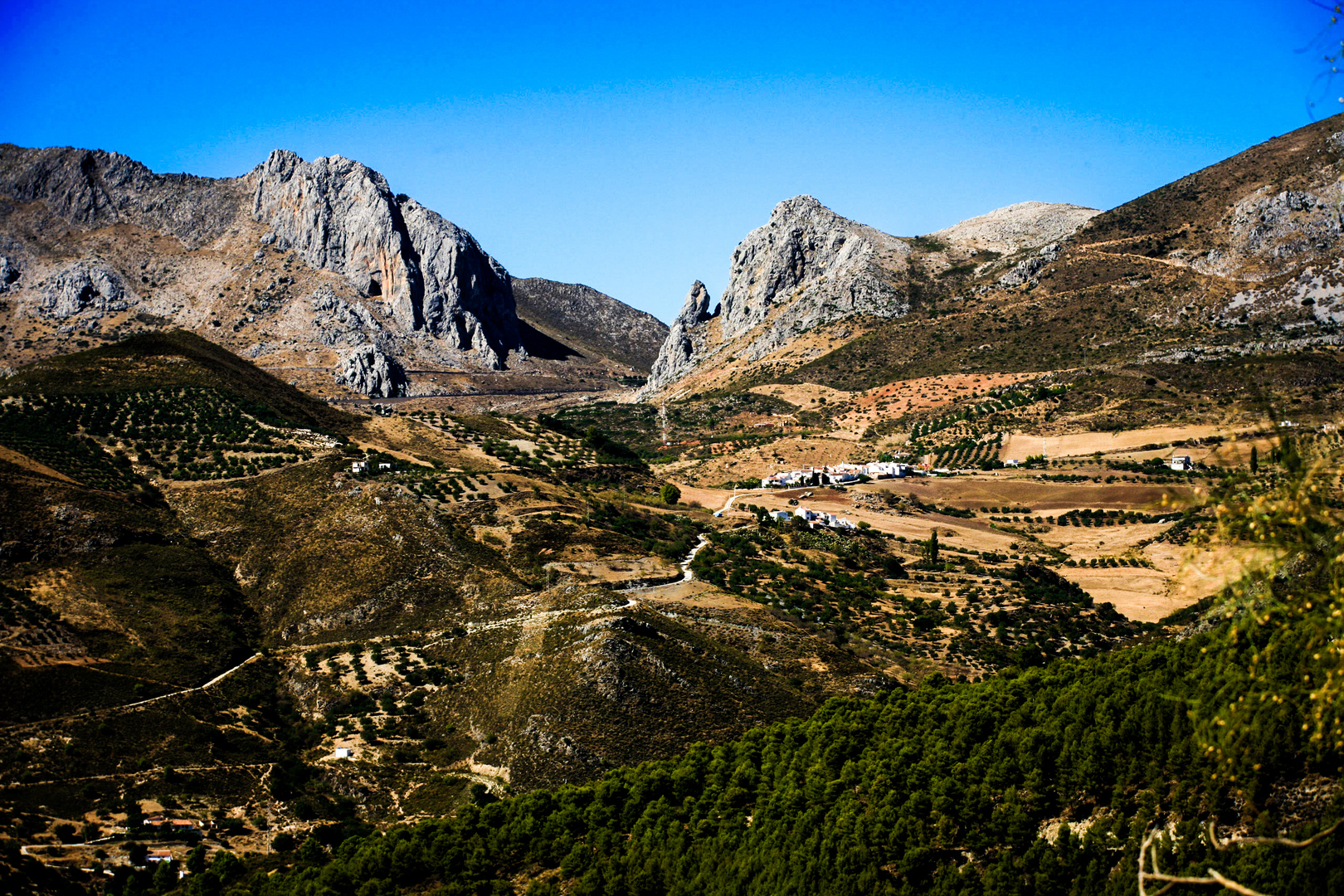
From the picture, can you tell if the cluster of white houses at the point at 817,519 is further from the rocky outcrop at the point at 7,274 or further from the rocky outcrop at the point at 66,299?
the rocky outcrop at the point at 7,274

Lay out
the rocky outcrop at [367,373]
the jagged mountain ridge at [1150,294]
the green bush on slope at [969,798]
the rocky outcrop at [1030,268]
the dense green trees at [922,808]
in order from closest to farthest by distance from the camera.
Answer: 1. the green bush on slope at [969,798]
2. the dense green trees at [922,808]
3. the jagged mountain ridge at [1150,294]
4. the rocky outcrop at [1030,268]
5. the rocky outcrop at [367,373]

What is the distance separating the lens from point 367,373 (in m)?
197

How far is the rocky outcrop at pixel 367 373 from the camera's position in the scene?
195 meters

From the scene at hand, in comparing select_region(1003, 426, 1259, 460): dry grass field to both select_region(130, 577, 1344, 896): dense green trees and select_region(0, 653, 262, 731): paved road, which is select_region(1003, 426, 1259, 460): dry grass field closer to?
select_region(130, 577, 1344, 896): dense green trees

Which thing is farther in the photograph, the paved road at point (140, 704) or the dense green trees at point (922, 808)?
the paved road at point (140, 704)

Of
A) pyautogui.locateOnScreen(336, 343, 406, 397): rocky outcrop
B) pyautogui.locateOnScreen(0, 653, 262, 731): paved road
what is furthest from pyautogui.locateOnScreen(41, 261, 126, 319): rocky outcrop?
pyautogui.locateOnScreen(0, 653, 262, 731): paved road

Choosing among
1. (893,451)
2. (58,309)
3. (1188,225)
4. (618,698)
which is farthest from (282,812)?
(58,309)

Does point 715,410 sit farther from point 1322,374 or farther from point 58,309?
point 58,309

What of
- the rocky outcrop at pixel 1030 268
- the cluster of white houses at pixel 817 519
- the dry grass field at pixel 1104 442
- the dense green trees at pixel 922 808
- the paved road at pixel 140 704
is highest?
the rocky outcrop at pixel 1030 268

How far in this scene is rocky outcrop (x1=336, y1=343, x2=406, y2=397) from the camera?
641 ft

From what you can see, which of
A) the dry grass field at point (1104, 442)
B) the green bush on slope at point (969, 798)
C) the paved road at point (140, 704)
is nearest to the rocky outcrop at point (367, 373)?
the dry grass field at point (1104, 442)

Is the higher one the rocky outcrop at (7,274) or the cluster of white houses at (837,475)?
the rocky outcrop at (7,274)

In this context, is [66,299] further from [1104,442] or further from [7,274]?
[1104,442]

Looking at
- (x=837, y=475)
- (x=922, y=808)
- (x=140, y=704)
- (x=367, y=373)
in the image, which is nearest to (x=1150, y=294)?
(x=837, y=475)
